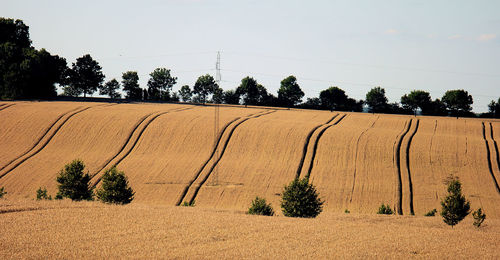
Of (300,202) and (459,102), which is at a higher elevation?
(459,102)

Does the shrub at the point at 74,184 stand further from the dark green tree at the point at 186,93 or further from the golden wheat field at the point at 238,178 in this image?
the dark green tree at the point at 186,93

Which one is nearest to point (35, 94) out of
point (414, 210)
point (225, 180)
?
point (225, 180)

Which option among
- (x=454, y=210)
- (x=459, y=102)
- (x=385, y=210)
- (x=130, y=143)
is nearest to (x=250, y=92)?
(x=459, y=102)

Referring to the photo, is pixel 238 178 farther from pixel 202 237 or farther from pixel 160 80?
pixel 160 80

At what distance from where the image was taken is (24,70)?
4085 inches

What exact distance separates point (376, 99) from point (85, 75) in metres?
93.2

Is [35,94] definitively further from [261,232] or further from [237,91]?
[261,232]

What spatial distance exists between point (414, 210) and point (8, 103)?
263ft

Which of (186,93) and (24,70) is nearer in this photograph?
(24,70)

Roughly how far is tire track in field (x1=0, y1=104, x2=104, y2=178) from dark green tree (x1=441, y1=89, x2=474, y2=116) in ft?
340

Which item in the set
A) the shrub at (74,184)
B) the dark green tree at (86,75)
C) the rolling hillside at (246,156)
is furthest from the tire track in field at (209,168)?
the dark green tree at (86,75)

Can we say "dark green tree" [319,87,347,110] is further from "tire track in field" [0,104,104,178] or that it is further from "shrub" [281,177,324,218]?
"shrub" [281,177,324,218]

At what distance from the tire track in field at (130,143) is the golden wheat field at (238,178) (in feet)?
1.01

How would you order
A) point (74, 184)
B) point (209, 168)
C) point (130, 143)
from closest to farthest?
point (74, 184) → point (209, 168) → point (130, 143)
